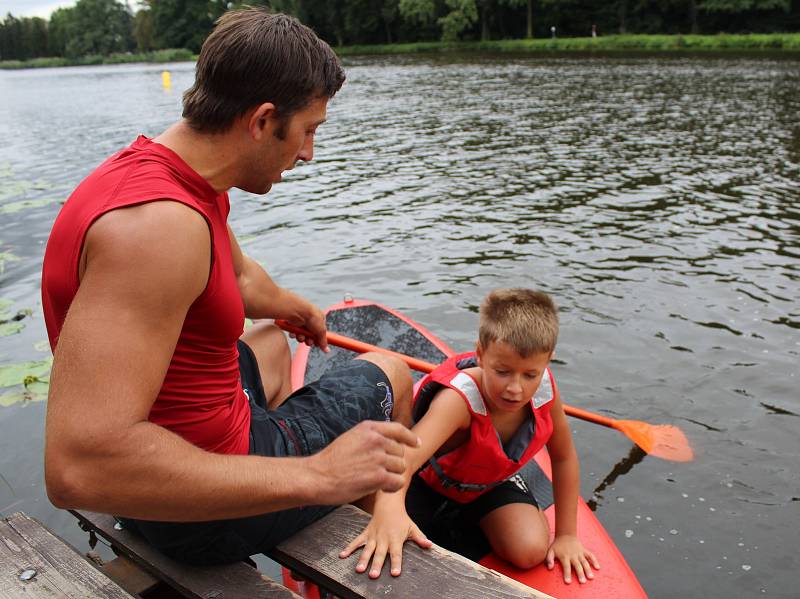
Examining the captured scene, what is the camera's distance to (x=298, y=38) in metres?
1.90

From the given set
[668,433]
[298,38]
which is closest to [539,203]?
[668,433]

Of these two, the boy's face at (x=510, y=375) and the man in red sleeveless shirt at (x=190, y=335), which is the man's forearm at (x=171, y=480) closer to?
the man in red sleeveless shirt at (x=190, y=335)

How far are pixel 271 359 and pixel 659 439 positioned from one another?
102 inches

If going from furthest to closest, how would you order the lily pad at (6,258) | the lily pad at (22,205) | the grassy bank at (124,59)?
the grassy bank at (124,59)
the lily pad at (22,205)
the lily pad at (6,258)

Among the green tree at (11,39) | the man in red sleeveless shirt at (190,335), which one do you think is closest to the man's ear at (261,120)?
the man in red sleeveless shirt at (190,335)

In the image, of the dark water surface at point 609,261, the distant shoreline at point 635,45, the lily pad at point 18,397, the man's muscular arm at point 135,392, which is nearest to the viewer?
the man's muscular arm at point 135,392

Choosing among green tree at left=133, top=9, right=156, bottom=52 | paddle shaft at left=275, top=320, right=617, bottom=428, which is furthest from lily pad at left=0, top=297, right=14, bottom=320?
green tree at left=133, top=9, right=156, bottom=52

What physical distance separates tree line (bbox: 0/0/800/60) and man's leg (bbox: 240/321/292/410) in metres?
26.7

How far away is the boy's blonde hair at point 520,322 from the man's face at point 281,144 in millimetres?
1064

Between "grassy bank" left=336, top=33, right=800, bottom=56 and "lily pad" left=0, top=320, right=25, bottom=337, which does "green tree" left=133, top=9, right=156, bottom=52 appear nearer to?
"grassy bank" left=336, top=33, right=800, bottom=56

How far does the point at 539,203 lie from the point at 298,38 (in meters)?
8.11

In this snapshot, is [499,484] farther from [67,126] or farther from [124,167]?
[67,126]

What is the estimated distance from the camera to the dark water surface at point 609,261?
398 centimetres

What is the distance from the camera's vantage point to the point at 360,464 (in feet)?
5.60
